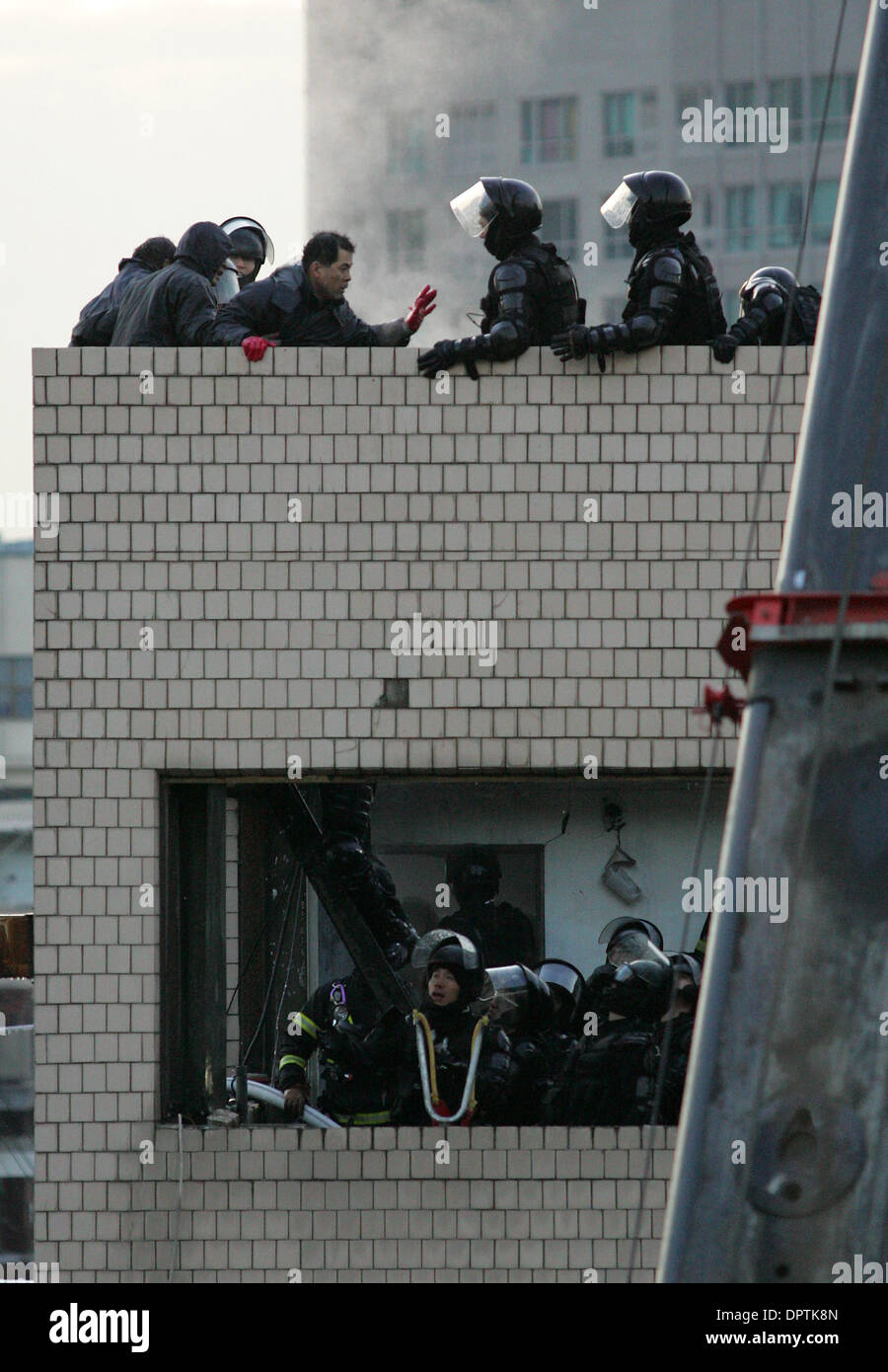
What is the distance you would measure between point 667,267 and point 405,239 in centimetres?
4749

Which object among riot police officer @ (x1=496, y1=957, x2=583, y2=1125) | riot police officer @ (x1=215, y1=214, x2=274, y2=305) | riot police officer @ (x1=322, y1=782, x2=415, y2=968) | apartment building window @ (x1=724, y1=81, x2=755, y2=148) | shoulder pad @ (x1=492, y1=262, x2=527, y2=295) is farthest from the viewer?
apartment building window @ (x1=724, y1=81, x2=755, y2=148)

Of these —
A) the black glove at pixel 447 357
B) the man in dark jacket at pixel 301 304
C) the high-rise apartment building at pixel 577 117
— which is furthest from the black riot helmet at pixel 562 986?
the high-rise apartment building at pixel 577 117

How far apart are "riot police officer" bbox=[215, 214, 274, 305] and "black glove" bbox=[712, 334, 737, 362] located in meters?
3.27

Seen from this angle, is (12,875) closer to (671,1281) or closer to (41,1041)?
(41,1041)

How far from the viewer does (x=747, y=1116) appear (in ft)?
13.5

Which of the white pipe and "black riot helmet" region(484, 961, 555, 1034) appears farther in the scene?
"black riot helmet" region(484, 961, 555, 1034)

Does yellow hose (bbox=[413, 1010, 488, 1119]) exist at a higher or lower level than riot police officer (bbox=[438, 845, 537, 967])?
lower

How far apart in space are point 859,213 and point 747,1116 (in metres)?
2.02

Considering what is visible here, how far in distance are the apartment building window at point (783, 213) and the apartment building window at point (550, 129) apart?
6.65 meters

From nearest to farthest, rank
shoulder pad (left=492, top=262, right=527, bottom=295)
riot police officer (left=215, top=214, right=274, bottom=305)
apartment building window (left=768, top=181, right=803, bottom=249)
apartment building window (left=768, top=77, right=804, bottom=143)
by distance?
shoulder pad (left=492, top=262, right=527, bottom=295), riot police officer (left=215, top=214, right=274, bottom=305), apartment building window (left=768, top=77, right=804, bottom=143), apartment building window (left=768, top=181, right=803, bottom=249)

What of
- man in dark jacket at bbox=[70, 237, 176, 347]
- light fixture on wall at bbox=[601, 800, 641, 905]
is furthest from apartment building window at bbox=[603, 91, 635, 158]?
light fixture on wall at bbox=[601, 800, 641, 905]

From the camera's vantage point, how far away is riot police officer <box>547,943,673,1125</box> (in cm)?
943

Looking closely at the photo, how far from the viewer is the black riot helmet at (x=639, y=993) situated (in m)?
9.57

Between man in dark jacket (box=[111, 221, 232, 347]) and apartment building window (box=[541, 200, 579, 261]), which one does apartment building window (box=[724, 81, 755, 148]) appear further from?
man in dark jacket (box=[111, 221, 232, 347])
